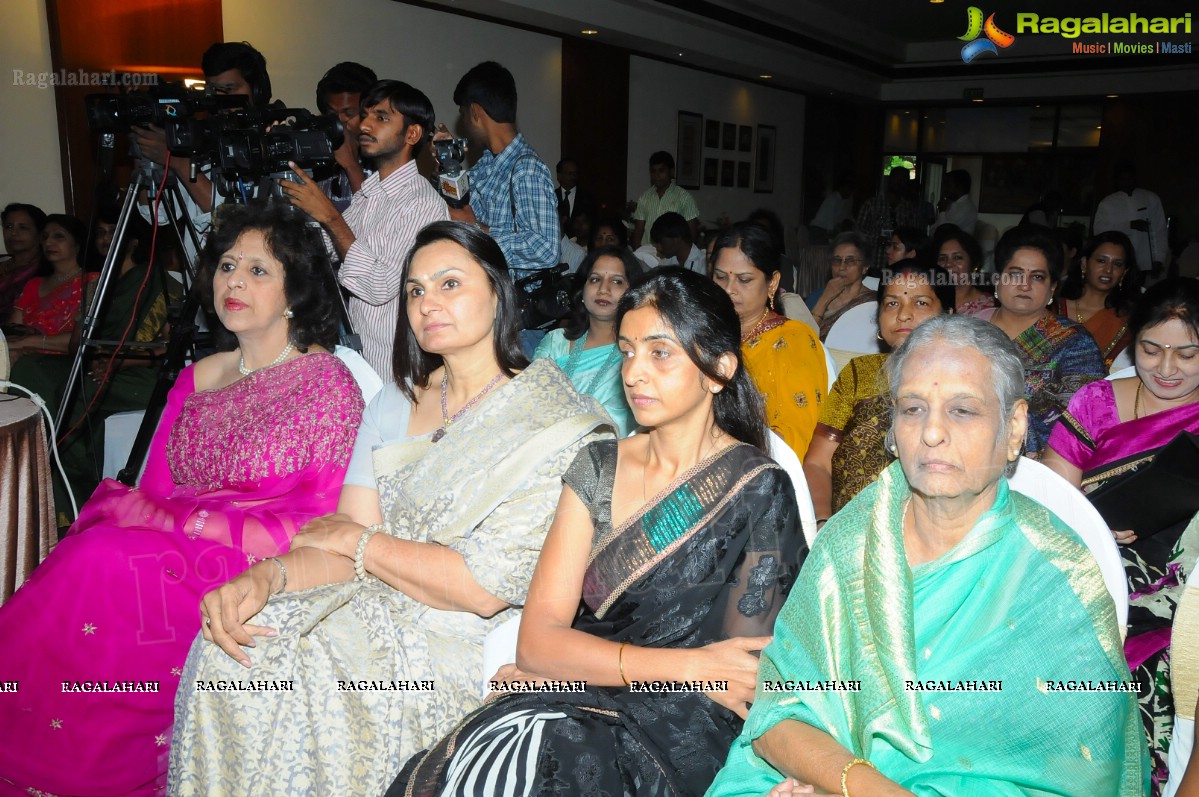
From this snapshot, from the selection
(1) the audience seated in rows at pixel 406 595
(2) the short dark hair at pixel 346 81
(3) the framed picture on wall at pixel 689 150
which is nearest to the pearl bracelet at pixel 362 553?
(1) the audience seated in rows at pixel 406 595

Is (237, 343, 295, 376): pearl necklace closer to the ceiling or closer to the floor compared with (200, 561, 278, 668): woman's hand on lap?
closer to the ceiling

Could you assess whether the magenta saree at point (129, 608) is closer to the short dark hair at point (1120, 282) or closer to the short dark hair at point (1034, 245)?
the short dark hair at point (1034, 245)

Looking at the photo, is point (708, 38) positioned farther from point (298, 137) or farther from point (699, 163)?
point (298, 137)

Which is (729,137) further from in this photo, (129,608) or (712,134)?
(129,608)

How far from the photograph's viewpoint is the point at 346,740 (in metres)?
1.67

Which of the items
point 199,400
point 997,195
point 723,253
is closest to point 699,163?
point 997,195

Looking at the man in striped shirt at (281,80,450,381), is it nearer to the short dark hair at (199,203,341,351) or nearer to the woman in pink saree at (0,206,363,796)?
the short dark hair at (199,203,341,351)

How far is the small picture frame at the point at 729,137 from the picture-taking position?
36.1 ft

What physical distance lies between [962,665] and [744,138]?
1088 cm

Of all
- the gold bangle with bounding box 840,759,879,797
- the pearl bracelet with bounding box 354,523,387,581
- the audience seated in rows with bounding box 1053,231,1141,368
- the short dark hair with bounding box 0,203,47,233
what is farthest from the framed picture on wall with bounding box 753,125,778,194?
the gold bangle with bounding box 840,759,879,797

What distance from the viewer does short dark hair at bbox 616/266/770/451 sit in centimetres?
156

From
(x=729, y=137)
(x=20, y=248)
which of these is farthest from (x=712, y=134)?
(x=20, y=248)

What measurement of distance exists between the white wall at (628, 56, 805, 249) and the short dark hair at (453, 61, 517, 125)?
6129mm

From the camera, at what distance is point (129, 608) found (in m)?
1.92
